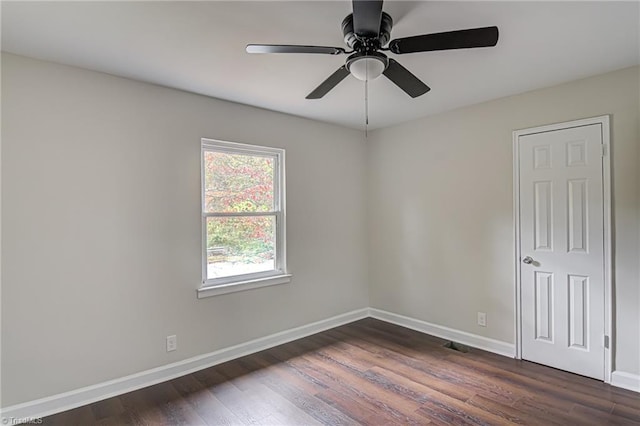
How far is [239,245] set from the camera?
3.40 meters

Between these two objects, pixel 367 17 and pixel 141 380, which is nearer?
pixel 367 17

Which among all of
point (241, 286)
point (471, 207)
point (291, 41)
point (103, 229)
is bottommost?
point (241, 286)

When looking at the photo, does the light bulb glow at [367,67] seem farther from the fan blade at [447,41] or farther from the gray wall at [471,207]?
the gray wall at [471,207]

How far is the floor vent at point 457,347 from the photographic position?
340 cm

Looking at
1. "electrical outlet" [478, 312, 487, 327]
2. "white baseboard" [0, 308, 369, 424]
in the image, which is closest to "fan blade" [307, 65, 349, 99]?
"white baseboard" [0, 308, 369, 424]

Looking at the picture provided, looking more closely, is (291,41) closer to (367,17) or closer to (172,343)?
(367,17)

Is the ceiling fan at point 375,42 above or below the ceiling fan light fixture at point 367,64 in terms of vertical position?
above

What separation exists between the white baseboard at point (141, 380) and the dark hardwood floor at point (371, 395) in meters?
0.07

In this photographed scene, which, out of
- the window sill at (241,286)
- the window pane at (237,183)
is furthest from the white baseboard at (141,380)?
→ the window pane at (237,183)

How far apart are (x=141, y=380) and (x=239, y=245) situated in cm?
138

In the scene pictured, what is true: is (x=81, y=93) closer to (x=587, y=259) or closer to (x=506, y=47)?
(x=506, y=47)

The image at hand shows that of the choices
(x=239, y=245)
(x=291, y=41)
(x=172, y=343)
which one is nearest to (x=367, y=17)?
(x=291, y=41)

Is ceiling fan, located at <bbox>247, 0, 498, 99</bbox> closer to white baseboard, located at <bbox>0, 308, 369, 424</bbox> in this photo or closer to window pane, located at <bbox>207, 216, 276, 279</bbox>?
window pane, located at <bbox>207, 216, 276, 279</bbox>

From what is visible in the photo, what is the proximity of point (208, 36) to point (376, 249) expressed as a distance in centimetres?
322
